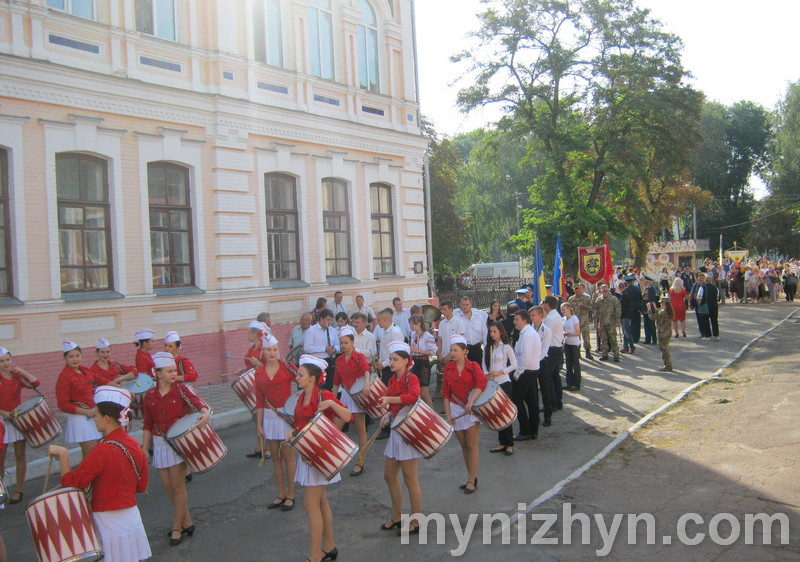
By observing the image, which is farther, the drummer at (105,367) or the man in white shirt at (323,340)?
the man in white shirt at (323,340)

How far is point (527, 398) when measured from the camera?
368 inches

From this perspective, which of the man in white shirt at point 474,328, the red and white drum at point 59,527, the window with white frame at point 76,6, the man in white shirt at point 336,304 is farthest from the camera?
the man in white shirt at point 336,304

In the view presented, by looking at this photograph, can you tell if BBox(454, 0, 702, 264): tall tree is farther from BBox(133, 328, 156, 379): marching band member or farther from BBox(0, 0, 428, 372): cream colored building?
BBox(133, 328, 156, 379): marching band member

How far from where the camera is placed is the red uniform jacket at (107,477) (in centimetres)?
441

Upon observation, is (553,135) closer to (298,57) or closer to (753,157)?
(298,57)

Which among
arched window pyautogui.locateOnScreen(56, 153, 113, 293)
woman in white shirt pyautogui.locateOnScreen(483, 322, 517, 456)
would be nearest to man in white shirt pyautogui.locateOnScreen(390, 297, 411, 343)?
woman in white shirt pyautogui.locateOnScreen(483, 322, 517, 456)

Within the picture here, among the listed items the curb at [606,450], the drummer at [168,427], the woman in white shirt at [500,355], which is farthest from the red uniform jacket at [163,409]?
the woman in white shirt at [500,355]

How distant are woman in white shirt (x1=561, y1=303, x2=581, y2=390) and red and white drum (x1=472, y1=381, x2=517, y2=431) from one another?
5027 mm

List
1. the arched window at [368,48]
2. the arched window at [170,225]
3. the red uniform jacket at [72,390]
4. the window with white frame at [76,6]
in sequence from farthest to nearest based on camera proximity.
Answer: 1. the arched window at [368,48]
2. the arched window at [170,225]
3. the window with white frame at [76,6]
4. the red uniform jacket at [72,390]

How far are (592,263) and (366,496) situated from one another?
703 inches

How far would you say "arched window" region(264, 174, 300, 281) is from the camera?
1577cm

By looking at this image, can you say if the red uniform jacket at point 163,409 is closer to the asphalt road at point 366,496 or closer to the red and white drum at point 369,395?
the asphalt road at point 366,496

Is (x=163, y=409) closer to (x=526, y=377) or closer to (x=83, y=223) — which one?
(x=526, y=377)

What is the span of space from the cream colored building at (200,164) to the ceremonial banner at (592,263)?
690 centimetres
